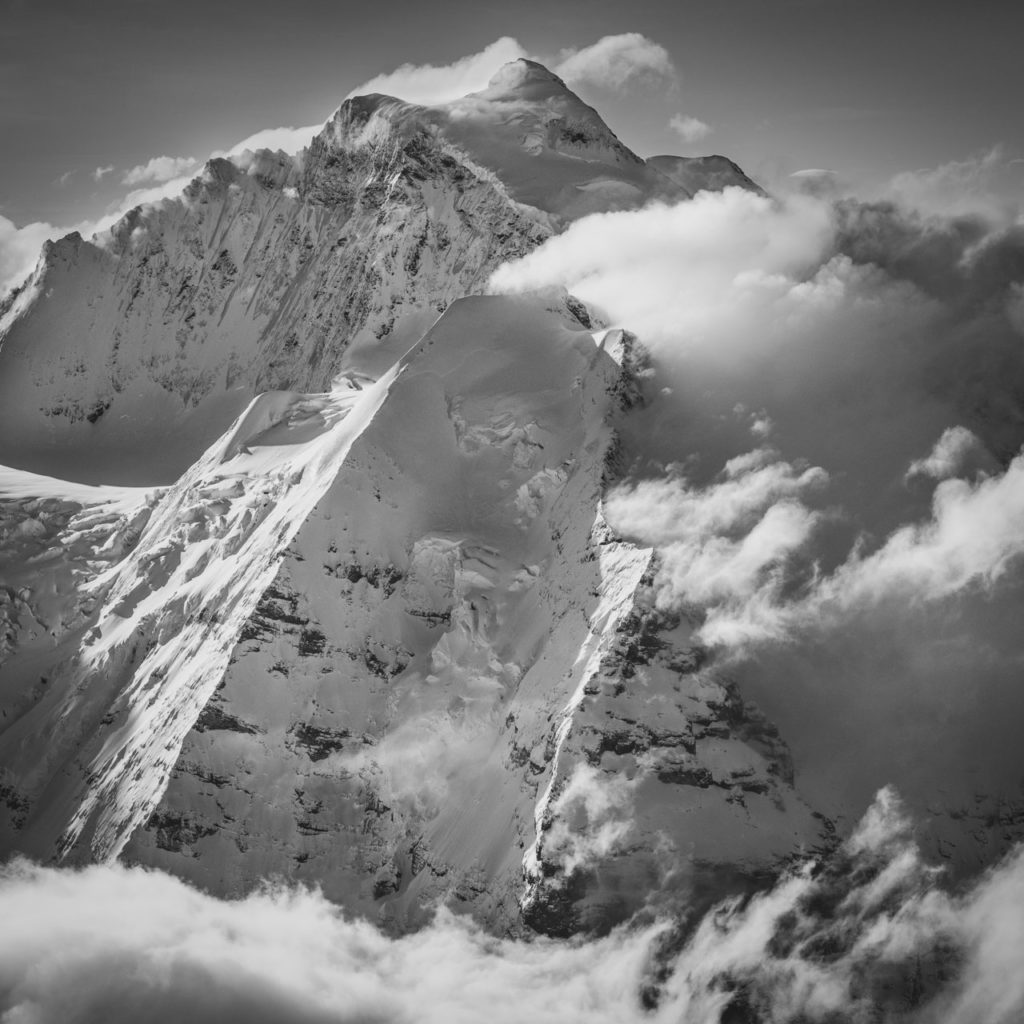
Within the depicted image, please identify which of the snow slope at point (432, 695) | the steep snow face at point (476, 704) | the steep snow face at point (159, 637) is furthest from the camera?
the steep snow face at point (159, 637)

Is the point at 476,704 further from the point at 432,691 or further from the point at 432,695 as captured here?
the point at 432,691

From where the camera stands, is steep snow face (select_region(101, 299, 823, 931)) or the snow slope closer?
steep snow face (select_region(101, 299, 823, 931))

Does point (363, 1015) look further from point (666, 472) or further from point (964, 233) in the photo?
point (964, 233)

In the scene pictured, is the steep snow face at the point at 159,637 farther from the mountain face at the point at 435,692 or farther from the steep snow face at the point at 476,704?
the steep snow face at the point at 476,704

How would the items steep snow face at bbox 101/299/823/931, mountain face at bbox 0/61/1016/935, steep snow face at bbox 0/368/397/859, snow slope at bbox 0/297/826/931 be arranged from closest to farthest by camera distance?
1. steep snow face at bbox 101/299/823/931
2. mountain face at bbox 0/61/1016/935
3. snow slope at bbox 0/297/826/931
4. steep snow face at bbox 0/368/397/859

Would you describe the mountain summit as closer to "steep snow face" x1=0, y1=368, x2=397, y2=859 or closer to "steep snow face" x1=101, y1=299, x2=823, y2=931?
"steep snow face" x1=101, y1=299, x2=823, y2=931

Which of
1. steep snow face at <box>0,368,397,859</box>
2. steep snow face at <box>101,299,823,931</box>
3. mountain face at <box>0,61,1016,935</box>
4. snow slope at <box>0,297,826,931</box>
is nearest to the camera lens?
steep snow face at <box>101,299,823,931</box>

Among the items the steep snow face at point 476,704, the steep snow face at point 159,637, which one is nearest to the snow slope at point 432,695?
the steep snow face at point 476,704

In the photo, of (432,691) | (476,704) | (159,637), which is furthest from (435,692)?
(159,637)

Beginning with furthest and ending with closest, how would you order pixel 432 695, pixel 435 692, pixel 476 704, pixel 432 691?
pixel 432 691, pixel 435 692, pixel 432 695, pixel 476 704

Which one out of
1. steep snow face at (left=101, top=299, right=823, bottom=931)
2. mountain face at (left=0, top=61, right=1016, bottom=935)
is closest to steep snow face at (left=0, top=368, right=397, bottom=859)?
mountain face at (left=0, top=61, right=1016, bottom=935)

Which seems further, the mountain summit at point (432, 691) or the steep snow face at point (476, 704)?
the mountain summit at point (432, 691)
